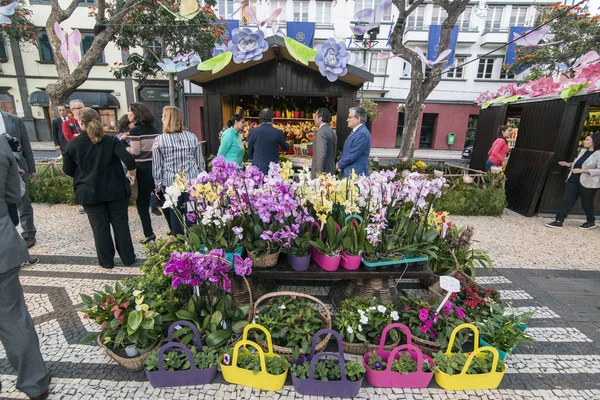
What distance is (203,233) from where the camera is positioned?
2369 mm

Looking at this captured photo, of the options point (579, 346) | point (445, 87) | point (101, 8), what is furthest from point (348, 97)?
point (445, 87)

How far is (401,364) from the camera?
6.19 ft

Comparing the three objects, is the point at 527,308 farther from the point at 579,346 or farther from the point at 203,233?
the point at 203,233

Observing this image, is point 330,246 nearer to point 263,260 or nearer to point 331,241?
point 331,241

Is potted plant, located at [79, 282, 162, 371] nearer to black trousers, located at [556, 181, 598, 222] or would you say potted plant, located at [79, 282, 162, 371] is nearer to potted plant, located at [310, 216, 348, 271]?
potted plant, located at [310, 216, 348, 271]

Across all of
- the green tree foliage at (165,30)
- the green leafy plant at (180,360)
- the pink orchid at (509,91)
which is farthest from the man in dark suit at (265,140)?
the green tree foliage at (165,30)

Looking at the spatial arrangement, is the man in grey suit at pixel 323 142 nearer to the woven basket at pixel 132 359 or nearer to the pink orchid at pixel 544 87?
the woven basket at pixel 132 359

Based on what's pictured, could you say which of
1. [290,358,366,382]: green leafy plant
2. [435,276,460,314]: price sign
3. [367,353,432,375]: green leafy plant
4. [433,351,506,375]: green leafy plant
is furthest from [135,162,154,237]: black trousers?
[433,351,506,375]: green leafy plant

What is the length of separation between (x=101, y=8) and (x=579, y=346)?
9.85 m

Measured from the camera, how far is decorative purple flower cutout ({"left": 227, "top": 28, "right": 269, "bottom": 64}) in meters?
4.35

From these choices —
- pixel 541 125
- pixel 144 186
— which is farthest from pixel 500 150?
pixel 144 186

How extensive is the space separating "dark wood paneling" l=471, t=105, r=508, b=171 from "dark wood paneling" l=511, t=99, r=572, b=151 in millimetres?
1292

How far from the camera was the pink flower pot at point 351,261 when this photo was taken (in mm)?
2311

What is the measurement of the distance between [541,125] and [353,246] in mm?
5963
